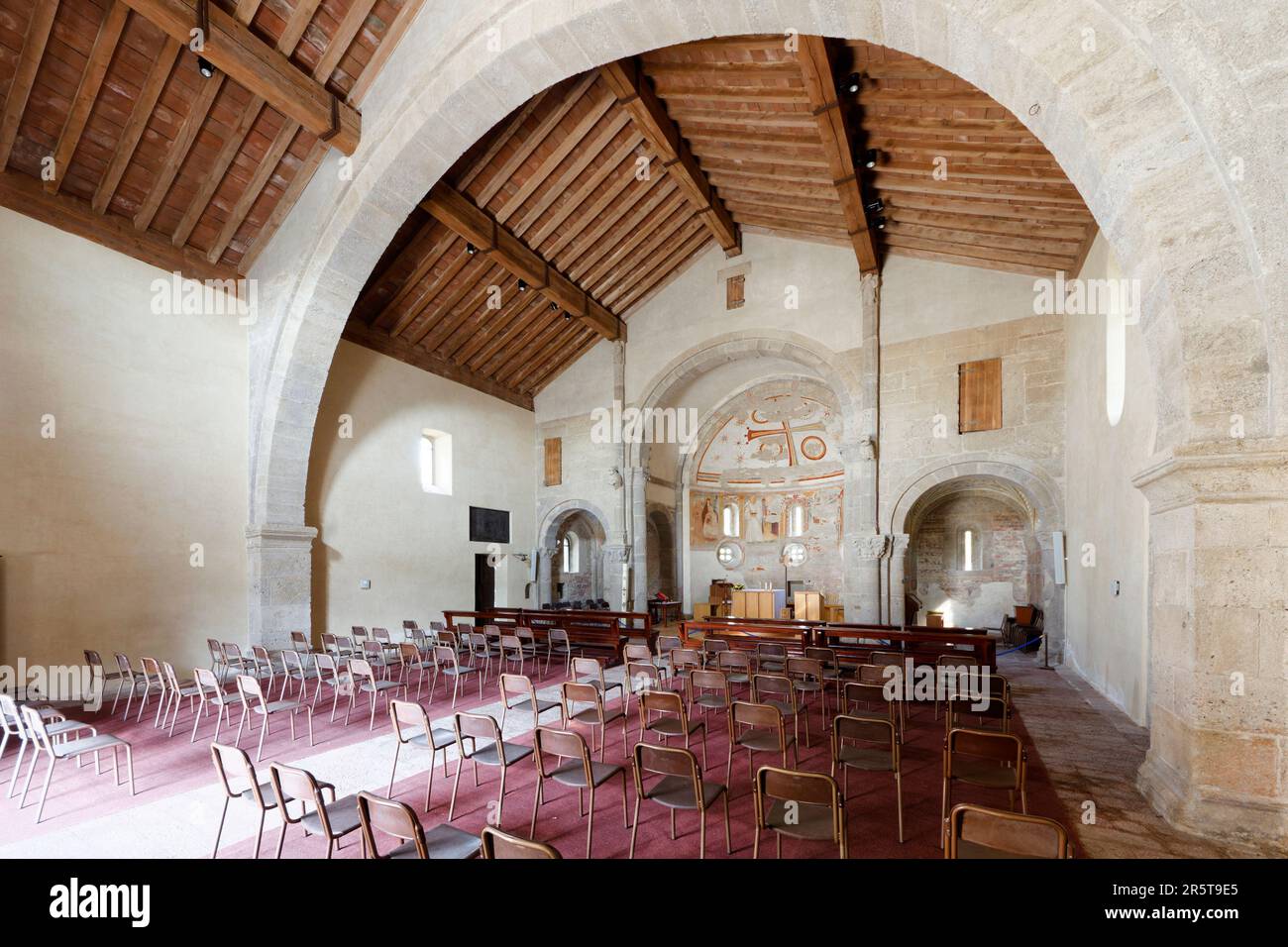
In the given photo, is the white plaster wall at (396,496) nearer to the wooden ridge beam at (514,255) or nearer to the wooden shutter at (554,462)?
the wooden shutter at (554,462)

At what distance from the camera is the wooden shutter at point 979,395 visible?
11.1m

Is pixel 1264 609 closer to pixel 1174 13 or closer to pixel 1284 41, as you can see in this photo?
pixel 1284 41

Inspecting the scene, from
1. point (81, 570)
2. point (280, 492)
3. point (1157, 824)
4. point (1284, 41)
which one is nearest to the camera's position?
Result: point (1284, 41)

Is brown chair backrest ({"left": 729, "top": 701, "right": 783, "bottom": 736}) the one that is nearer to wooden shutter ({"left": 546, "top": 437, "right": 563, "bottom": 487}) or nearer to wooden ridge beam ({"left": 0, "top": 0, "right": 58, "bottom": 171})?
wooden ridge beam ({"left": 0, "top": 0, "right": 58, "bottom": 171})

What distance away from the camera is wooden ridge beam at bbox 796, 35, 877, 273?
720cm

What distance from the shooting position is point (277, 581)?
9.83 m

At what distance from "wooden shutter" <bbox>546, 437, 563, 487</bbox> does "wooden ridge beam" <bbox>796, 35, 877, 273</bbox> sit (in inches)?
348

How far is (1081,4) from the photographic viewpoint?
3.69 metres

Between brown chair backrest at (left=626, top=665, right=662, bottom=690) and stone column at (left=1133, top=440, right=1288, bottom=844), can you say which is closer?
stone column at (left=1133, top=440, right=1288, bottom=844)

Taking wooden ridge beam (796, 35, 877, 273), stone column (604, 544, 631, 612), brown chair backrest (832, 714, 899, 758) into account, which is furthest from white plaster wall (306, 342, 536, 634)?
brown chair backrest (832, 714, 899, 758)
